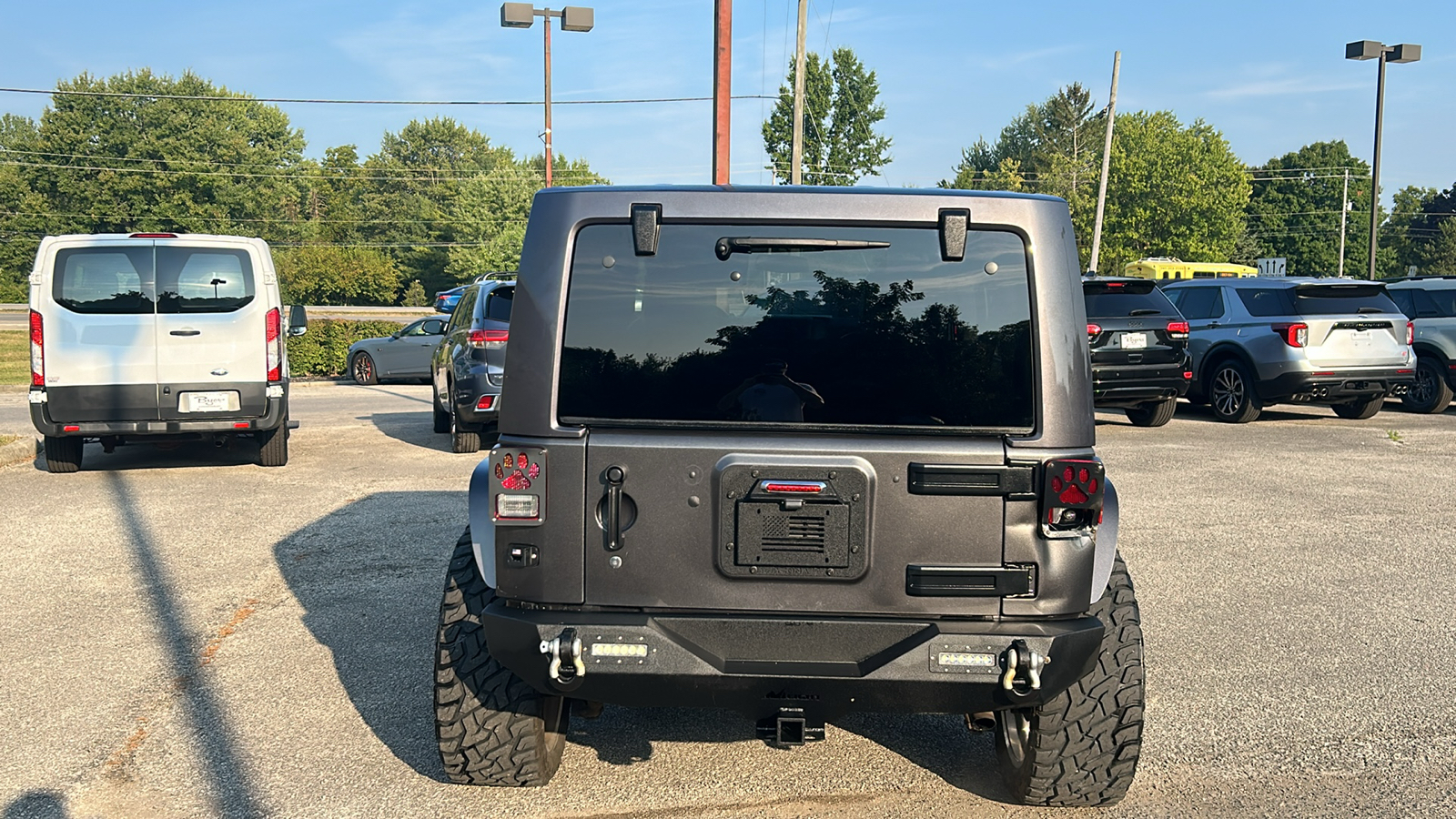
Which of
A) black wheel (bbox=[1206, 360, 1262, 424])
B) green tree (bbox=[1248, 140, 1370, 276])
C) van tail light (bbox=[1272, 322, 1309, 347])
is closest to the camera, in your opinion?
van tail light (bbox=[1272, 322, 1309, 347])

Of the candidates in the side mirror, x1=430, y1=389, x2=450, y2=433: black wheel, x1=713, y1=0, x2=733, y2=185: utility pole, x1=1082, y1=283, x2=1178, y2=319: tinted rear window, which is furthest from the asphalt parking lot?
x1=713, y1=0, x2=733, y2=185: utility pole

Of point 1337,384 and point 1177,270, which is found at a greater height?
point 1177,270

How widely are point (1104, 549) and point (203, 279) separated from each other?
8.82 metres

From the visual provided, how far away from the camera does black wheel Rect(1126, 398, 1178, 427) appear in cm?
1468

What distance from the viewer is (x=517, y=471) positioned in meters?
3.40

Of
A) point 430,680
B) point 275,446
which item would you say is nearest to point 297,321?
point 275,446

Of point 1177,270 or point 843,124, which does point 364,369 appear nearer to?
point 1177,270

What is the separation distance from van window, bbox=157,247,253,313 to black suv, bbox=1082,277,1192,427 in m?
8.67

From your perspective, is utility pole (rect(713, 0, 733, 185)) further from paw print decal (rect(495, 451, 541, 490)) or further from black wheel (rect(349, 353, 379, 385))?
paw print decal (rect(495, 451, 541, 490))

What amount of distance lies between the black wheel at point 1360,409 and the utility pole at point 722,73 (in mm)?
8874

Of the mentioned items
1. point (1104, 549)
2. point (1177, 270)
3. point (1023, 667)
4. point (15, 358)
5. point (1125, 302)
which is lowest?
point (15, 358)

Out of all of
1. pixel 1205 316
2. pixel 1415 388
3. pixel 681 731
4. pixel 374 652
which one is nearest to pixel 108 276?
pixel 374 652

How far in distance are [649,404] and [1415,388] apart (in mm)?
16380

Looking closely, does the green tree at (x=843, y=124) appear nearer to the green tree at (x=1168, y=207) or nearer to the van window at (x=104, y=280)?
the green tree at (x=1168, y=207)
